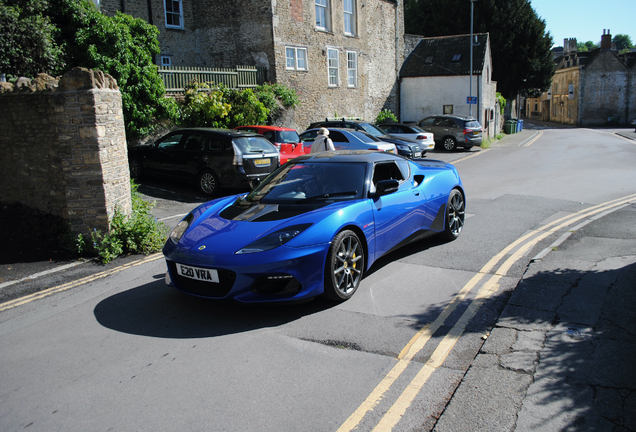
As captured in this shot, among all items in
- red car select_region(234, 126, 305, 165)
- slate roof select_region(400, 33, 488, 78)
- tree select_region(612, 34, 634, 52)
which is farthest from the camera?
tree select_region(612, 34, 634, 52)

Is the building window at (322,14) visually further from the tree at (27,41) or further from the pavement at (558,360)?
the pavement at (558,360)

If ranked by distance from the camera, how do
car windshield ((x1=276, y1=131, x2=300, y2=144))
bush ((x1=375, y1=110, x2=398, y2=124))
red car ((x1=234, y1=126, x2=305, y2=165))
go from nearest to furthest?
red car ((x1=234, y1=126, x2=305, y2=165)) < car windshield ((x1=276, y1=131, x2=300, y2=144)) < bush ((x1=375, y1=110, x2=398, y2=124))

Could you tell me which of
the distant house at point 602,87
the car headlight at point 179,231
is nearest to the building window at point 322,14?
A: the car headlight at point 179,231

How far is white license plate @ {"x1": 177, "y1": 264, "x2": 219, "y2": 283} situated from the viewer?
15.8 feet

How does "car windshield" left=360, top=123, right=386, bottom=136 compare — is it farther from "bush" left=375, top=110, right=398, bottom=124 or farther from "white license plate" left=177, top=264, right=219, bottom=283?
"white license plate" left=177, top=264, right=219, bottom=283

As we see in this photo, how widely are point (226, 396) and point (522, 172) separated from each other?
50.1ft

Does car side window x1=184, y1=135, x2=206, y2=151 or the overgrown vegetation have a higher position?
the overgrown vegetation

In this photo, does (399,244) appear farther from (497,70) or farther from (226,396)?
(497,70)

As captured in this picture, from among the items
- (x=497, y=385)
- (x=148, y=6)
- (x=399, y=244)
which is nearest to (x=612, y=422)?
(x=497, y=385)

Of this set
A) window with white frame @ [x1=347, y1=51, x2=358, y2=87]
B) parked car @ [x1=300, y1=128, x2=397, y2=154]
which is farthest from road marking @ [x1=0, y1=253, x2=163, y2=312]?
window with white frame @ [x1=347, y1=51, x2=358, y2=87]

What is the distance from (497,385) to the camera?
371 cm

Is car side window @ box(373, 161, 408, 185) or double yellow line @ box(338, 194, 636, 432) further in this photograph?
car side window @ box(373, 161, 408, 185)

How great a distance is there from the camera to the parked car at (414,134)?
2289 cm

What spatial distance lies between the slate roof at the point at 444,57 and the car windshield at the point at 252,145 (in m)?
23.7
